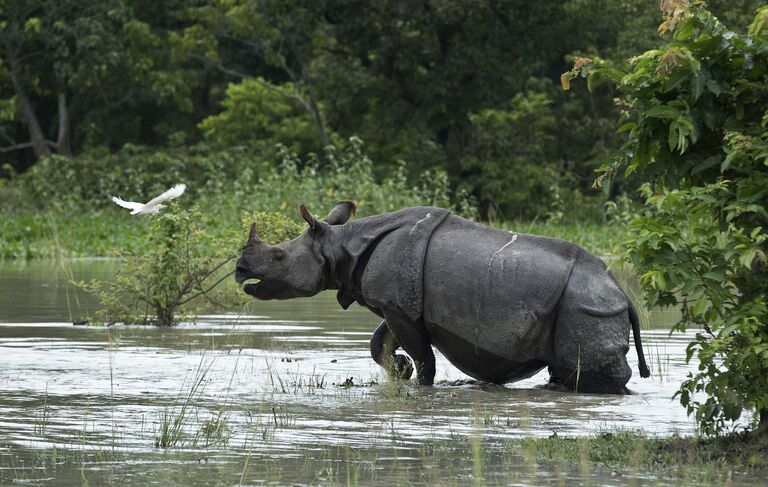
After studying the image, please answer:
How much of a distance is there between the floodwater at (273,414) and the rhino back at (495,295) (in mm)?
262

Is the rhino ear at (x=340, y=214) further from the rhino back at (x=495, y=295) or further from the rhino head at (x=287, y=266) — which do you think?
the rhino back at (x=495, y=295)

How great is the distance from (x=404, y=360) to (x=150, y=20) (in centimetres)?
3631

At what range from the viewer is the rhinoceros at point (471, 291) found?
29.9 feet

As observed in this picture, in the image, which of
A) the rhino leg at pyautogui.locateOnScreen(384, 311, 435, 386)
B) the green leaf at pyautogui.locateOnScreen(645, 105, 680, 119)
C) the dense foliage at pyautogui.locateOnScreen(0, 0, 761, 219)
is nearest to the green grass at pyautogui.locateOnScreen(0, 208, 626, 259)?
the dense foliage at pyautogui.locateOnScreen(0, 0, 761, 219)

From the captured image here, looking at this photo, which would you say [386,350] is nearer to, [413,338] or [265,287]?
[413,338]

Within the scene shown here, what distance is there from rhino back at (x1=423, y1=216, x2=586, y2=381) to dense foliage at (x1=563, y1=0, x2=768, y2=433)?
83.7 inches

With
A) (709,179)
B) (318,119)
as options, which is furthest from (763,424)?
(318,119)

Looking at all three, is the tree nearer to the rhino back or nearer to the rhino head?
the rhino head

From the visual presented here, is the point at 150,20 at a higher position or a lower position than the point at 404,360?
higher

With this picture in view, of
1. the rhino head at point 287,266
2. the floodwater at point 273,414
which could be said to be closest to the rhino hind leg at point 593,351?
the floodwater at point 273,414

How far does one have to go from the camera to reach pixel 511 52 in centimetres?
3731

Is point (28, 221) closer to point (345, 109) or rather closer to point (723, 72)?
point (345, 109)

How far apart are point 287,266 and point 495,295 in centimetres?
155

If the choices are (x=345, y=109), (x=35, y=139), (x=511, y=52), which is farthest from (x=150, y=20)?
(x=511, y=52)
